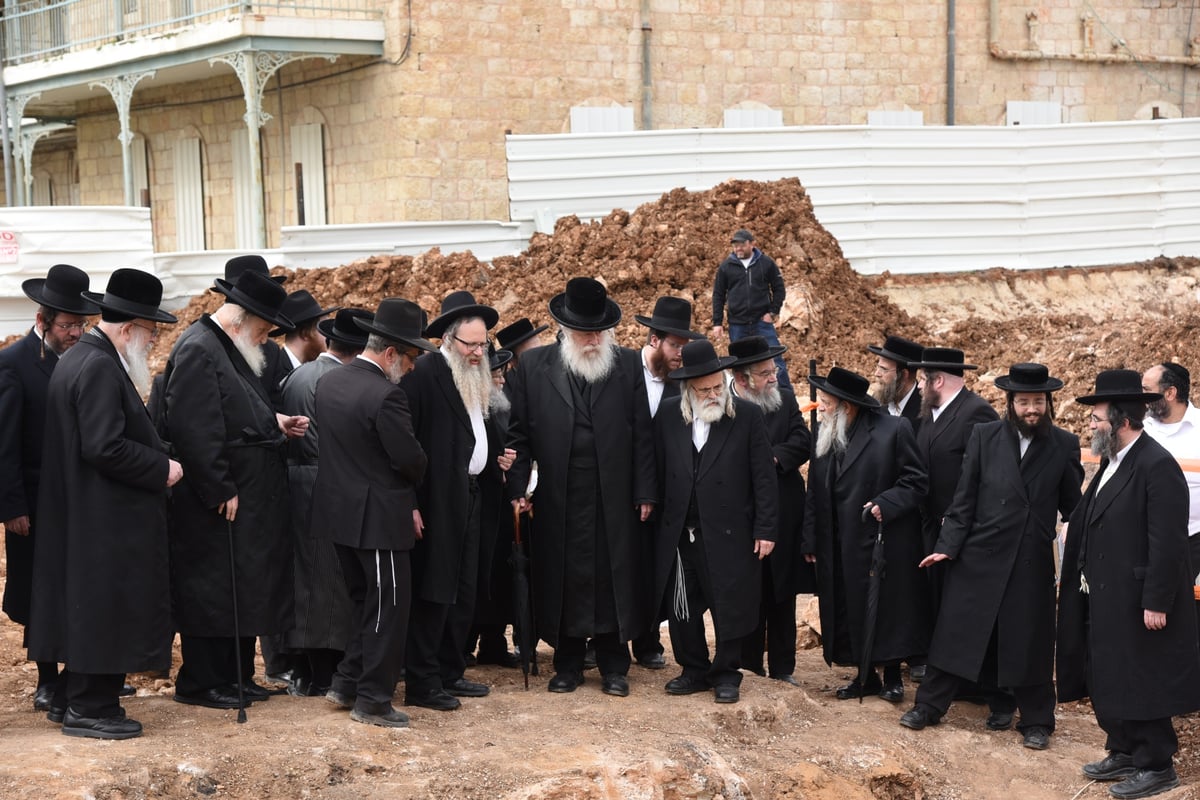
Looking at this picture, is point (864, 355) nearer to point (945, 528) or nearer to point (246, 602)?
point (945, 528)

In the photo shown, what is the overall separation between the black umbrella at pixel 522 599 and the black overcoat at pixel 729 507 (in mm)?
750

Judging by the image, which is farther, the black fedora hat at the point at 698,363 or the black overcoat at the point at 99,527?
the black fedora hat at the point at 698,363

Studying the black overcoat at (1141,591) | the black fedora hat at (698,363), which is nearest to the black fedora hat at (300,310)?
the black fedora hat at (698,363)

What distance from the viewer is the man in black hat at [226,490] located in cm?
714

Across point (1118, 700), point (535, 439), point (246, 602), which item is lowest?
point (1118, 700)

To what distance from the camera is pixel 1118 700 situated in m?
7.27

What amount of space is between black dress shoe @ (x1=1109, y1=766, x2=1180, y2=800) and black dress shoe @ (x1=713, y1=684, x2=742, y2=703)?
1.99m

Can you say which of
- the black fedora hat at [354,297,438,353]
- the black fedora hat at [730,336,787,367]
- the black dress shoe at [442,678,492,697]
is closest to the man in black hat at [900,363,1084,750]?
the black fedora hat at [730,336,787,367]

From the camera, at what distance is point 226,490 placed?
7152 mm

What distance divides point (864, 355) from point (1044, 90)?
13781 mm

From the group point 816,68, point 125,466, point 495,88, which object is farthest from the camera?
point 816,68

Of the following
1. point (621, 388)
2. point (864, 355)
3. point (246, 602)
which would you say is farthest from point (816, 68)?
point (246, 602)

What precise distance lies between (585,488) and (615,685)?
1121 mm

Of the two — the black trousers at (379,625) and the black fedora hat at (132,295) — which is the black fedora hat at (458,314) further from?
the black fedora hat at (132,295)
